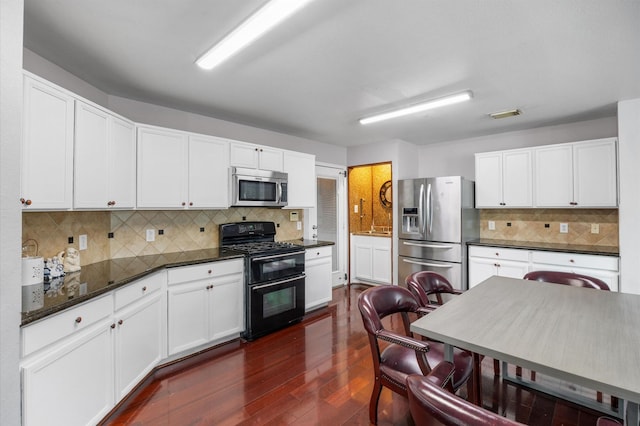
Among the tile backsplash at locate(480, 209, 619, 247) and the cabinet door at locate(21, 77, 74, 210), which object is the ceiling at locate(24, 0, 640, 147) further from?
the tile backsplash at locate(480, 209, 619, 247)

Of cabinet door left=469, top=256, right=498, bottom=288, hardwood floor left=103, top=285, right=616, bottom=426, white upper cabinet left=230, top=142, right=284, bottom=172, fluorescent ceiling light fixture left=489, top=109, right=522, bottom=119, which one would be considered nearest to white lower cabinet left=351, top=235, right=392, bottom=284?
cabinet door left=469, top=256, right=498, bottom=288

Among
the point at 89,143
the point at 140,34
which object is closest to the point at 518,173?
the point at 140,34

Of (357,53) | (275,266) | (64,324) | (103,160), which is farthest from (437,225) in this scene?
(64,324)

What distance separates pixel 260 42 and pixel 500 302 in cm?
236

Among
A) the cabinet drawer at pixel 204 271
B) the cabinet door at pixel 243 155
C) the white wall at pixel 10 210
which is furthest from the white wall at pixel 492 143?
the white wall at pixel 10 210

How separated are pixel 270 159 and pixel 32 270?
8.11 ft

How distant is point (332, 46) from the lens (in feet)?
6.75

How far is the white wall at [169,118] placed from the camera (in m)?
2.23

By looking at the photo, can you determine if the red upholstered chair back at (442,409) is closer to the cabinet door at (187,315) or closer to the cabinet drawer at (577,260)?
the cabinet door at (187,315)

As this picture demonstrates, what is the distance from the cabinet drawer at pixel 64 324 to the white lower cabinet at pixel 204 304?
0.72 metres

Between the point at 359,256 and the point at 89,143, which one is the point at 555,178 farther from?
the point at 89,143

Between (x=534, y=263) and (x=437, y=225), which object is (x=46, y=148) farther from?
(x=534, y=263)

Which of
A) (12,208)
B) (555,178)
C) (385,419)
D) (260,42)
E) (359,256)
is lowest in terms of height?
(385,419)

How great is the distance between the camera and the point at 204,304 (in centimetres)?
278
